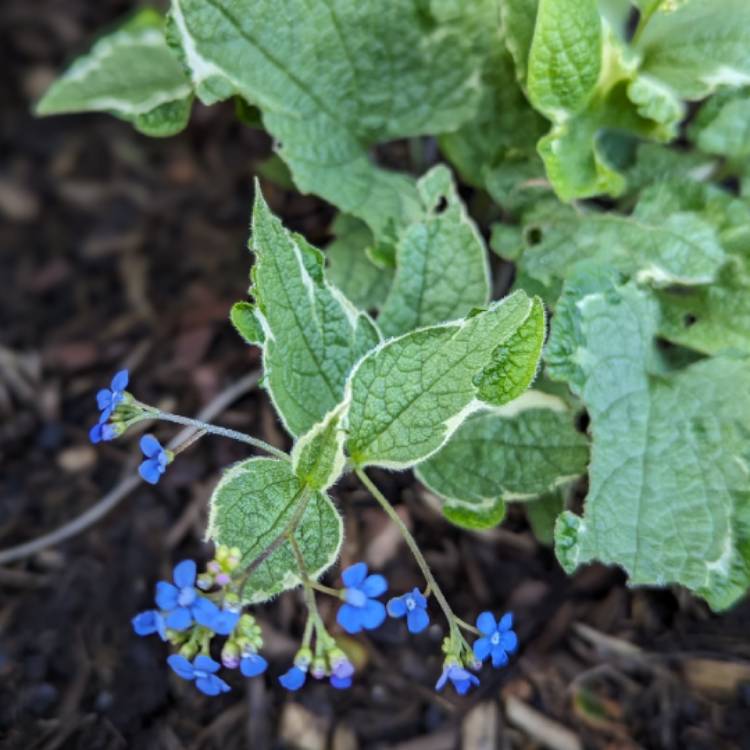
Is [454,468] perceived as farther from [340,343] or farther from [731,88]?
[731,88]

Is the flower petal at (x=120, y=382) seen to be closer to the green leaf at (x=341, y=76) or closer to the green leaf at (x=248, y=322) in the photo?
the green leaf at (x=248, y=322)

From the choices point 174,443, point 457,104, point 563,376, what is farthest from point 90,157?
point 563,376

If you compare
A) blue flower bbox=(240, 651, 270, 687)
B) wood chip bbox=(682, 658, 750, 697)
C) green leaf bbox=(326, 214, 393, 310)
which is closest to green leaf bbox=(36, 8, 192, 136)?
green leaf bbox=(326, 214, 393, 310)

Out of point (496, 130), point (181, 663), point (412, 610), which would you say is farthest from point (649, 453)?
point (181, 663)

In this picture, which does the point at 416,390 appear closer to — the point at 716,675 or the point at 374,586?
the point at 374,586

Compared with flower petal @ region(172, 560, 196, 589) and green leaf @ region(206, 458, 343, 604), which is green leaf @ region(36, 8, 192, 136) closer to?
green leaf @ region(206, 458, 343, 604)

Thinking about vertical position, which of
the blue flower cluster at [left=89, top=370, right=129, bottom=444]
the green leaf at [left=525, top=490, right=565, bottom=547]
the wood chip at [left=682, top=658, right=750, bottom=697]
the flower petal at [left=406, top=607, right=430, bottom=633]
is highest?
the blue flower cluster at [left=89, top=370, right=129, bottom=444]

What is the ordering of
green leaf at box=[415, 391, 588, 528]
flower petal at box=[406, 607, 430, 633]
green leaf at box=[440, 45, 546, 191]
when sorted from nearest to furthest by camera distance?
flower petal at box=[406, 607, 430, 633]
green leaf at box=[415, 391, 588, 528]
green leaf at box=[440, 45, 546, 191]
